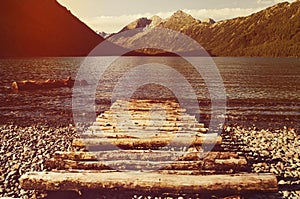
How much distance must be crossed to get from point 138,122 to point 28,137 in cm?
620

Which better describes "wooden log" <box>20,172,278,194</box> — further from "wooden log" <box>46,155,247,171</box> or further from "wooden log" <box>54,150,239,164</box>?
"wooden log" <box>54,150,239,164</box>

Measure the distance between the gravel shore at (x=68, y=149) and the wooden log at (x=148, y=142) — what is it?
1.77 m

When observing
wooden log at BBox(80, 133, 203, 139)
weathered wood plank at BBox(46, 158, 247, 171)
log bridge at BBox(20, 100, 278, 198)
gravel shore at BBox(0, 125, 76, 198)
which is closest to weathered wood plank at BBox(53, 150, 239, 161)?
log bridge at BBox(20, 100, 278, 198)

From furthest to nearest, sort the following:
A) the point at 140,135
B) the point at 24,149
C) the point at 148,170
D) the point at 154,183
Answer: the point at 24,149 < the point at 140,135 < the point at 148,170 < the point at 154,183

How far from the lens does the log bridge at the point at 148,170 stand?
8.88m

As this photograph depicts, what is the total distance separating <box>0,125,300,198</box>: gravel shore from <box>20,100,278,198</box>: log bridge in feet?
4.14

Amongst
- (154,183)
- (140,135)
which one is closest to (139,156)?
(154,183)

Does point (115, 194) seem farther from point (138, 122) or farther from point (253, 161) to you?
point (138, 122)

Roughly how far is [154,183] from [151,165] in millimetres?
1225

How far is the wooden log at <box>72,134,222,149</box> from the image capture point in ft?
41.5

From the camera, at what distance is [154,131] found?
47.9 feet

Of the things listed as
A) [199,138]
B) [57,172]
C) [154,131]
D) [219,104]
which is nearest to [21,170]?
[57,172]

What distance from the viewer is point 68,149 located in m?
14.8

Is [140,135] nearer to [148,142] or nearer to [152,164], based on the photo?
[148,142]
